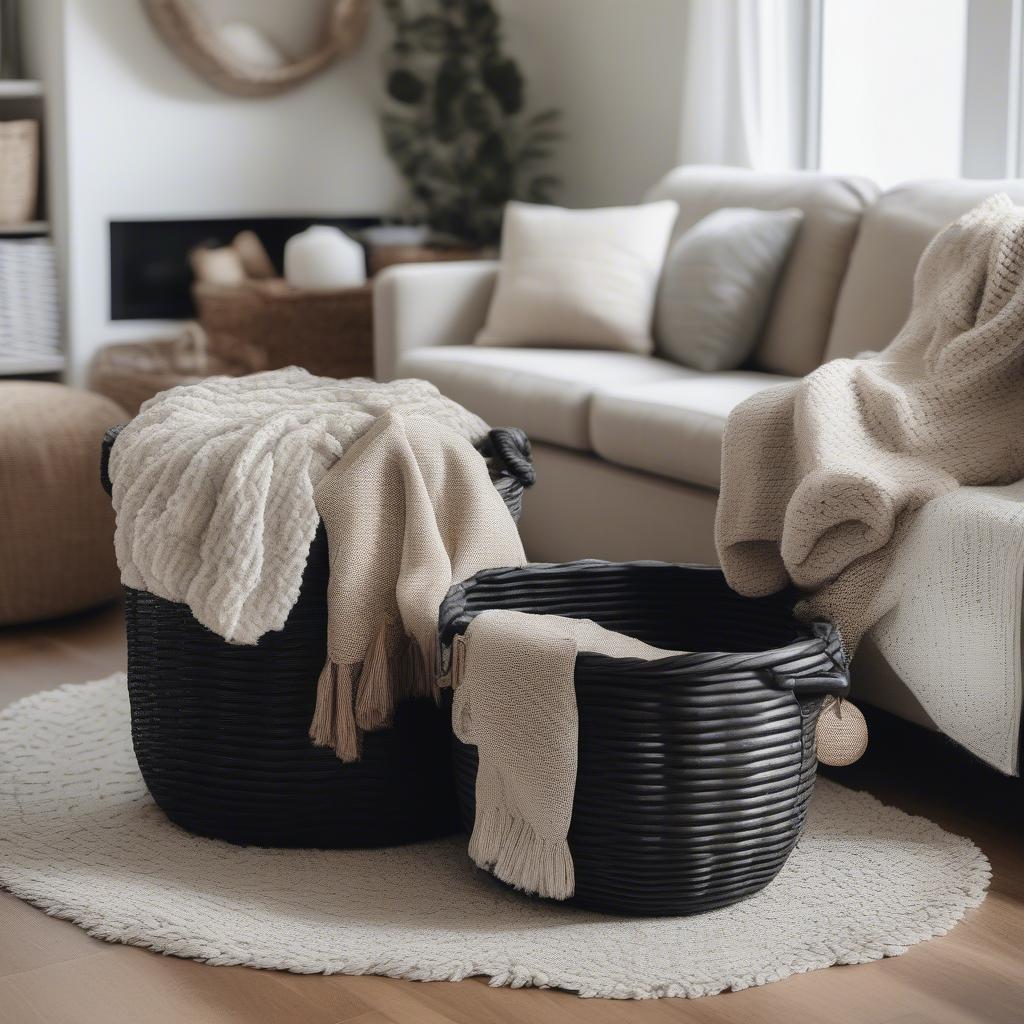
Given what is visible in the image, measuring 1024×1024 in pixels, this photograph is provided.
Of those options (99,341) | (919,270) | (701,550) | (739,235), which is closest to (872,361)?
(919,270)

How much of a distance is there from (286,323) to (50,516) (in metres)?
1.40

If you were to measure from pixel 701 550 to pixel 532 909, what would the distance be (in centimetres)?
101

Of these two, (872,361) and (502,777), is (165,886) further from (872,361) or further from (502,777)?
(872,361)

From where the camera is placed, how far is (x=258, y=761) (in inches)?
72.2

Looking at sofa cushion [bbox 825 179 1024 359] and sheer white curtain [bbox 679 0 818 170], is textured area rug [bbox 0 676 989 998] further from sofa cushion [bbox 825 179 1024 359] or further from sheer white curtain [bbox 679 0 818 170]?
sheer white curtain [bbox 679 0 818 170]

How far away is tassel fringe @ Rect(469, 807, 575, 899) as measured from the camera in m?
1.65

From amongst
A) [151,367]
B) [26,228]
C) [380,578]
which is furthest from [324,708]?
[26,228]

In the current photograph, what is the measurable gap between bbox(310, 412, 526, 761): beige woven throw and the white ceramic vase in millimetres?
2352

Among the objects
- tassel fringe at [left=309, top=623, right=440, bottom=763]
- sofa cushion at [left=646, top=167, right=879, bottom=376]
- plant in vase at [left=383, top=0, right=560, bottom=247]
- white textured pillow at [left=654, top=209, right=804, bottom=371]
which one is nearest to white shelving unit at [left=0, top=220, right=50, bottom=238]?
plant in vase at [left=383, top=0, right=560, bottom=247]

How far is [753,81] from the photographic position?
3.75m

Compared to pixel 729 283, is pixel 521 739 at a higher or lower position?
lower

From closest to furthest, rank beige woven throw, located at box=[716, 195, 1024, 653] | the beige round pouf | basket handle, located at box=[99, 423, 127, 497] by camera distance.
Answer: beige woven throw, located at box=[716, 195, 1024, 653] < basket handle, located at box=[99, 423, 127, 497] < the beige round pouf

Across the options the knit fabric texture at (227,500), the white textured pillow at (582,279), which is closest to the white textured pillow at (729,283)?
the white textured pillow at (582,279)

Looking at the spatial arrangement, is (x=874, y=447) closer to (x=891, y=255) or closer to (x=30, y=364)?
(x=891, y=255)
